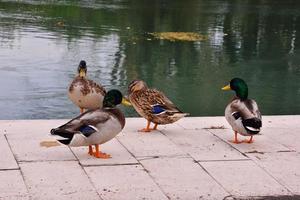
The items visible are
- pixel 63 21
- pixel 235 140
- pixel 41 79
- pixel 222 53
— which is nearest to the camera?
pixel 235 140

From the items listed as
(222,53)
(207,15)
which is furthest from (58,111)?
(207,15)

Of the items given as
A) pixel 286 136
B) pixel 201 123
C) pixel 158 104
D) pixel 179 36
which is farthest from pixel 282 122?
pixel 179 36

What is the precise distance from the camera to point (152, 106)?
627 centimetres

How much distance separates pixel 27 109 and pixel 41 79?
6.78 feet

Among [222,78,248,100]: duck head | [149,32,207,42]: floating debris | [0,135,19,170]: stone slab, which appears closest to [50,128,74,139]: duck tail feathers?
[0,135,19,170]: stone slab

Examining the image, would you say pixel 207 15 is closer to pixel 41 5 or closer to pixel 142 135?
pixel 41 5

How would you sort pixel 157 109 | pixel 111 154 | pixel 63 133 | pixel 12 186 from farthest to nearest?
pixel 157 109
pixel 111 154
pixel 63 133
pixel 12 186

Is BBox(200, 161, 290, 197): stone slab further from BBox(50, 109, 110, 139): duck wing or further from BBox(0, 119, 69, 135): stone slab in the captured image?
BBox(0, 119, 69, 135): stone slab

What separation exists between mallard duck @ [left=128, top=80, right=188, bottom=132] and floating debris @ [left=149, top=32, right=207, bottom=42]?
9.33 metres

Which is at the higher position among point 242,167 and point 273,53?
point 242,167

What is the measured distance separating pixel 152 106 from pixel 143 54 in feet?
23.7

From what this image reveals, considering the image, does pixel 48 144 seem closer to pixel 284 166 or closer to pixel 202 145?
pixel 202 145

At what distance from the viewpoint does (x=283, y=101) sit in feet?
31.5

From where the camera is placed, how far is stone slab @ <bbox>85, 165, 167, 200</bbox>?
4.47 metres
